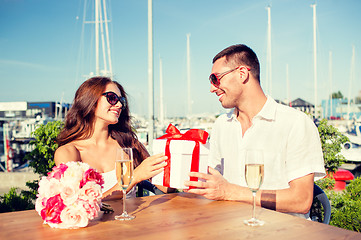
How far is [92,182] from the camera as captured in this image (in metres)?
1.64

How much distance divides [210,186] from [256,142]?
876 mm

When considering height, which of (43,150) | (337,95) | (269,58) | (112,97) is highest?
(337,95)

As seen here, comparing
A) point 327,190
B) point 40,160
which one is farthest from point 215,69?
point 40,160

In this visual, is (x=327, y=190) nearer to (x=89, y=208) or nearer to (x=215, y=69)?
(x=215, y=69)

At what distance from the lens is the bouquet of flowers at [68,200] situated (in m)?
1.56

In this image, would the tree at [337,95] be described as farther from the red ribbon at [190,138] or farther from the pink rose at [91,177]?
the pink rose at [91,177]

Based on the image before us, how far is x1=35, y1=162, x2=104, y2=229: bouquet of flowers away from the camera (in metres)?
1.56

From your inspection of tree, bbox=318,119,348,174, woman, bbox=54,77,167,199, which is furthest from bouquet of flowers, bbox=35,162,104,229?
tree, bbox=318,119,348,174

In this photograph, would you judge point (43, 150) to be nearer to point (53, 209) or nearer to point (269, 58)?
point (53, 209)

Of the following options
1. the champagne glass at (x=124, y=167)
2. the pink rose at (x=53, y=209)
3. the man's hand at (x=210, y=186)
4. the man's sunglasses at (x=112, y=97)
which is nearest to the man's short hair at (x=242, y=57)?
the man's sunglasses at (x=112, y=97)

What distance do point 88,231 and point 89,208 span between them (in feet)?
0.35

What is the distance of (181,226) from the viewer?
5.37ft

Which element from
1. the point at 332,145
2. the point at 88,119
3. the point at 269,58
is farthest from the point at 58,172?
the point at 269,58

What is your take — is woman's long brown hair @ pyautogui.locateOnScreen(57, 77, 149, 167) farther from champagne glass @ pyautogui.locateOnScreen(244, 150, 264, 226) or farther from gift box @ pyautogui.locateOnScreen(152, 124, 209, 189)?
champagne glass @ pyautogui.locateOnScreen(244, 150, 264, 226)
